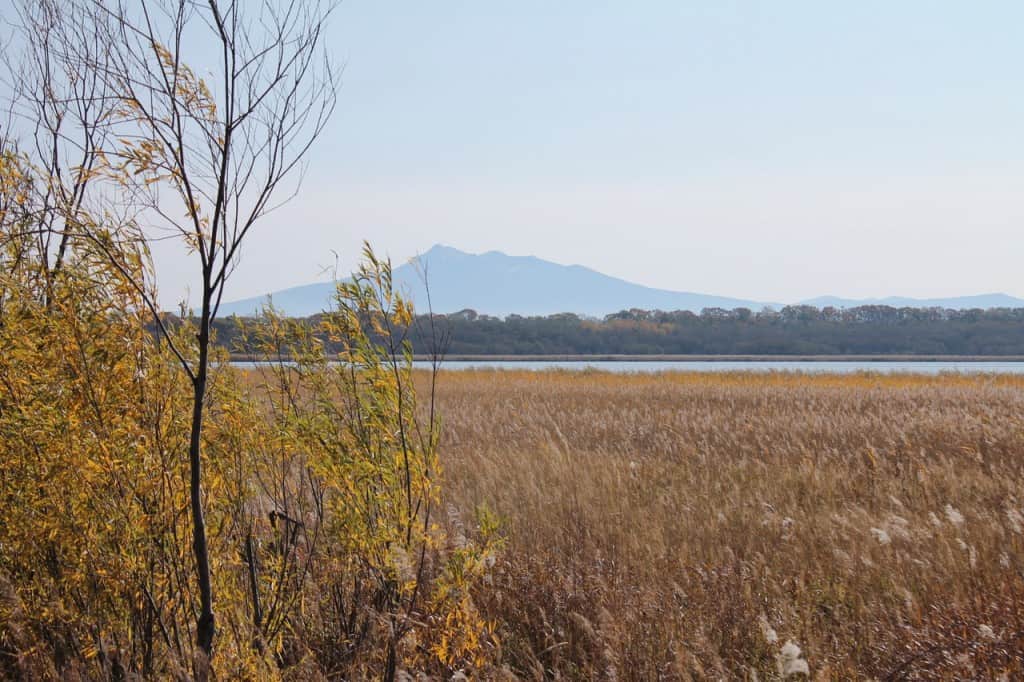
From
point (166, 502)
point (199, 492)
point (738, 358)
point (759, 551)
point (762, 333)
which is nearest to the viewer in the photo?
point (199, 492)

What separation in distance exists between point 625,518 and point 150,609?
3983 mm

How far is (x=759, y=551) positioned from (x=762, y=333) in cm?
8205

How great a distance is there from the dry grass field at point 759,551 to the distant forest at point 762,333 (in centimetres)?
6472

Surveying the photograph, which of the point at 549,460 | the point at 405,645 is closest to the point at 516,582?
the point at 405,645

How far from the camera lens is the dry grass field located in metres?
4.01

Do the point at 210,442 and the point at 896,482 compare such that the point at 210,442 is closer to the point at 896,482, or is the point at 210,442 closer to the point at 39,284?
the point at 39,284

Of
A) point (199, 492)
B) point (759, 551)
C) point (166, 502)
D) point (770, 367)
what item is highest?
point (199, 492)

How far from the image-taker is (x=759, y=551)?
5691 mm

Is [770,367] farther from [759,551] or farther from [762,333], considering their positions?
[762,333]

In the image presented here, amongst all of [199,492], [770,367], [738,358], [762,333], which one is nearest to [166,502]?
[199,492]

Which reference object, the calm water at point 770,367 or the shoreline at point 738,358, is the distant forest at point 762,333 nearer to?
the shoreline at point 738,358

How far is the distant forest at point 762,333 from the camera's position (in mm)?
76375

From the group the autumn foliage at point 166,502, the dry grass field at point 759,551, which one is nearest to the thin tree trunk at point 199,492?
the autumn foliage at point 166,502

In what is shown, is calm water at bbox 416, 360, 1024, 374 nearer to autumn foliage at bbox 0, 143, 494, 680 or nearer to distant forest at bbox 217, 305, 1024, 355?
distant forest at bbox 217, 305, 1024, 355
